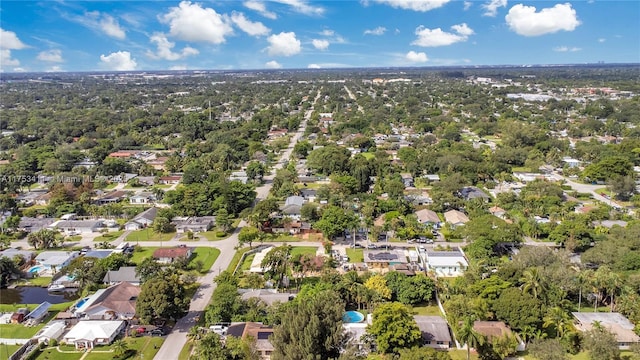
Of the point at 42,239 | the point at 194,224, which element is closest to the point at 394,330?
the point at 194,224

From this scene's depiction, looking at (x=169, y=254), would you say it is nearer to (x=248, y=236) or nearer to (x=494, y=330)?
(x=248, y=236)

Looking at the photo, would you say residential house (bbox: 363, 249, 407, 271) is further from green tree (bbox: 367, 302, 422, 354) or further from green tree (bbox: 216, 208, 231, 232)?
green tree (bbox: 216, 208, 231, 232)

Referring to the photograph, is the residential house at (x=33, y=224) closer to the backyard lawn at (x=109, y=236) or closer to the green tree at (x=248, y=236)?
the backyard lawn at (x=109, y=236)

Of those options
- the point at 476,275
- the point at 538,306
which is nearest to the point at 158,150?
the point at 476,275

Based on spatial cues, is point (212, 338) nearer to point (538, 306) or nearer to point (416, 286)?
point (416, 286)

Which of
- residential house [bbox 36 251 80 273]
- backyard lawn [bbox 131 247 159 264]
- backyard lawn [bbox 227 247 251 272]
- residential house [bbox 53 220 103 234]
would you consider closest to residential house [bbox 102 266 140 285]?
backyard lawn [bbox 131 247 159 264]

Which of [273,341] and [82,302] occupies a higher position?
[273,341]

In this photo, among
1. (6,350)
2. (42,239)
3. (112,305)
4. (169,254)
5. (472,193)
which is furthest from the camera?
(472,193)
